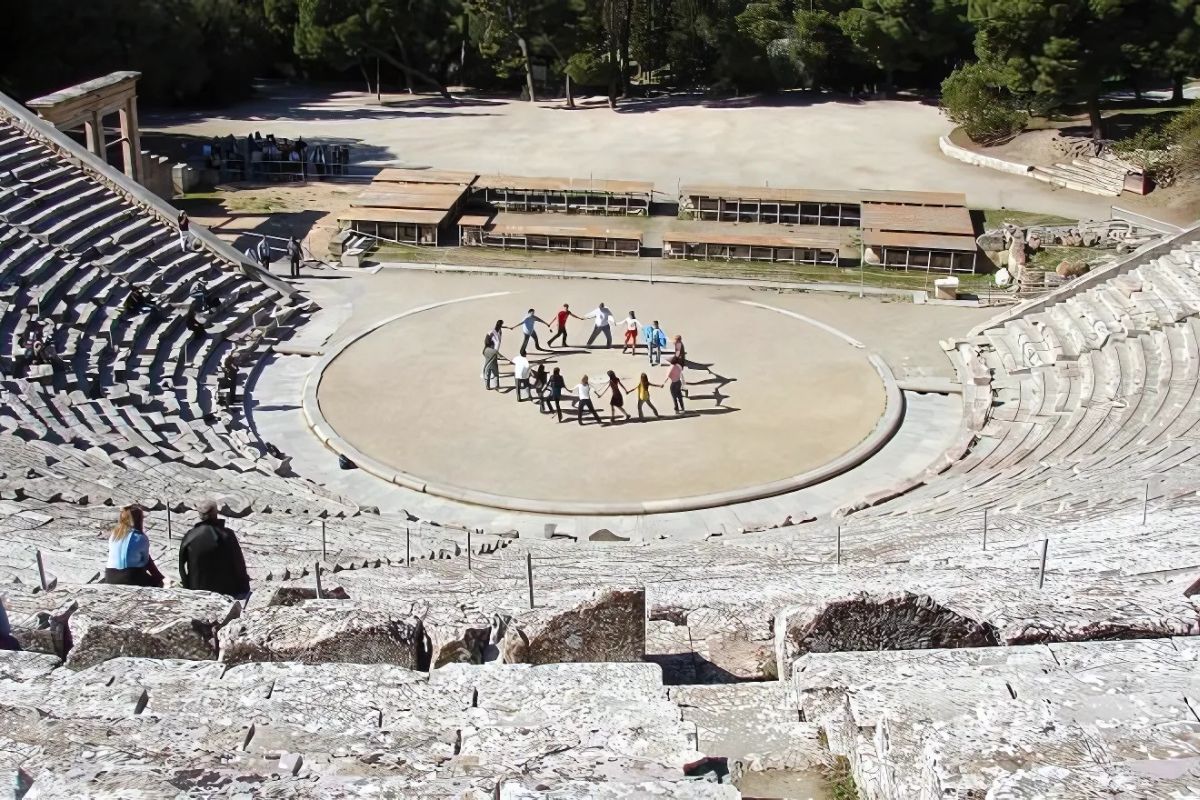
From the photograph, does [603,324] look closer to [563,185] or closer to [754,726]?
[563,185]

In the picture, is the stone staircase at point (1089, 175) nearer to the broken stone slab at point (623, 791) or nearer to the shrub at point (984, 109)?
the shrub at point (984, 109)

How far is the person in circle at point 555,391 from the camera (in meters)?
25.1

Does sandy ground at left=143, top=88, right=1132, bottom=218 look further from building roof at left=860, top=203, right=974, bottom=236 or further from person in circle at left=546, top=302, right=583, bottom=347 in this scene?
person in circle at left=546, top=302, right=583, bottom=347

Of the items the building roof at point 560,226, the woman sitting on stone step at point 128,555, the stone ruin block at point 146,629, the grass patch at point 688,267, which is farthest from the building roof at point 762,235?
the stone ruin block at point 146,629

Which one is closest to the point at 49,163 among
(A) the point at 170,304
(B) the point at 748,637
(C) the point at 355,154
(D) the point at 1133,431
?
(A) the point at 170,304

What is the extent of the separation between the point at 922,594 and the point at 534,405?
1697cm

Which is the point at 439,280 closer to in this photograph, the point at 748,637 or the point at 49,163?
the point at 49,163

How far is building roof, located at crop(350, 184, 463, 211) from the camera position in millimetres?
40219

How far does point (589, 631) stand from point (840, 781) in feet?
8.16

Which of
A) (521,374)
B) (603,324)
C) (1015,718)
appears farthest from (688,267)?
(1015,718)

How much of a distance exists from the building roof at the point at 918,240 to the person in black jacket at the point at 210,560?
27.8m

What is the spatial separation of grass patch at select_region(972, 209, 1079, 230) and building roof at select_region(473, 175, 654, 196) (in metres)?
10.8

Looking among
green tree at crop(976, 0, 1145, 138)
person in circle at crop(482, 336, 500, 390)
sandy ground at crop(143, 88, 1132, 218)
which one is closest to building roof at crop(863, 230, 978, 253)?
sandy ground at crop(143, 88, 1132, 218)

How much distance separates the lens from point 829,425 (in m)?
25.4
